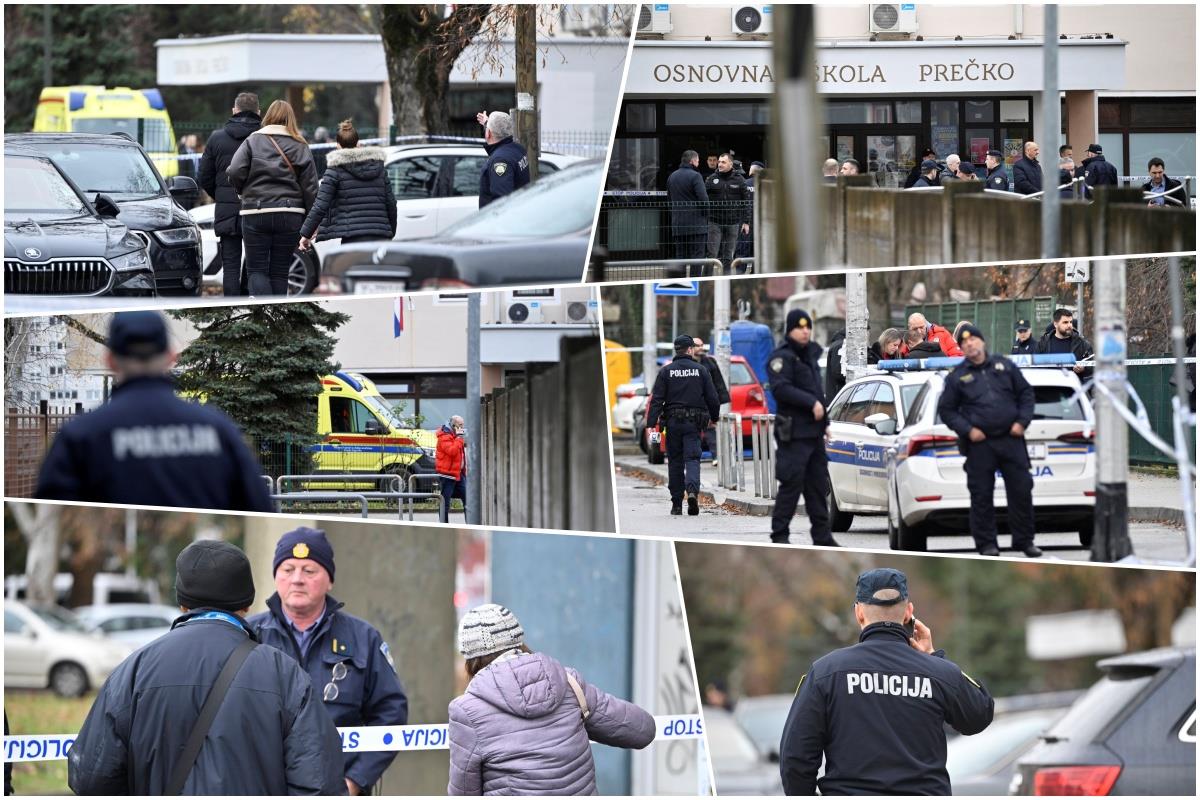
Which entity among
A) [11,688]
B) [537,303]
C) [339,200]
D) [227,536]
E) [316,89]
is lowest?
[11,688]

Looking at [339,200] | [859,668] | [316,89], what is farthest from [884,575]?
[316,89]

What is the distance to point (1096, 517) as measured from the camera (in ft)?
32.3

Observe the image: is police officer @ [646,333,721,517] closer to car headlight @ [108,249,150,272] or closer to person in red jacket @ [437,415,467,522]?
person in red jacket @ [437,415,467,522]

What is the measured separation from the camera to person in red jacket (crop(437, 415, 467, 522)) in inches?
422

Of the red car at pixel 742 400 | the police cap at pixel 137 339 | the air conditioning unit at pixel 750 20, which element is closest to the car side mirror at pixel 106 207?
the red car at pixel 742 400

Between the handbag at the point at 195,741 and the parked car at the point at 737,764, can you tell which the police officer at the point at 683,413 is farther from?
the handbag at the point at 195,741

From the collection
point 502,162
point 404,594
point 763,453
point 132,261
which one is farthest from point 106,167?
point 763,453

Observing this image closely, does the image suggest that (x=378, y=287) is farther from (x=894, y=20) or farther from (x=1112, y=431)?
(x=894, y=20)

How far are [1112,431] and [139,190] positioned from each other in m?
8.24

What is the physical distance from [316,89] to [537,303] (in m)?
32.3

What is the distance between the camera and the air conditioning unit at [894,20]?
2773 centimetres

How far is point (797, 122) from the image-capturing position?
4766 mm

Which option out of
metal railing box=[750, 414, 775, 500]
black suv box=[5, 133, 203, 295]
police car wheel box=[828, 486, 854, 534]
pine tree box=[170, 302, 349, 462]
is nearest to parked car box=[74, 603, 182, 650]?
black suv box=[5, 133, 203, 295]

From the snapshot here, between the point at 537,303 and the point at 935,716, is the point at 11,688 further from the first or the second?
the point at 935,716
